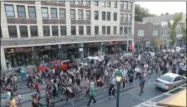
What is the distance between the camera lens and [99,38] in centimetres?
3153

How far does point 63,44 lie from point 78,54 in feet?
11.2

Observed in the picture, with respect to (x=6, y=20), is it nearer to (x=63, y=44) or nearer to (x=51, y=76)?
(x=63, y=44)

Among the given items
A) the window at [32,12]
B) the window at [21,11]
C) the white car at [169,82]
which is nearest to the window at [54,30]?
the window at [32,12]

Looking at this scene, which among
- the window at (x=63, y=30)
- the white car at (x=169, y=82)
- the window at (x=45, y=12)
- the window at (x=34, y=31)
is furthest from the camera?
the window at (x=63, y=30)

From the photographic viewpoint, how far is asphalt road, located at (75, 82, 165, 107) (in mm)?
12633

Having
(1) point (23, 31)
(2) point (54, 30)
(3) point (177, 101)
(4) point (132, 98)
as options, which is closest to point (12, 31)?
(1) point (23, 31)

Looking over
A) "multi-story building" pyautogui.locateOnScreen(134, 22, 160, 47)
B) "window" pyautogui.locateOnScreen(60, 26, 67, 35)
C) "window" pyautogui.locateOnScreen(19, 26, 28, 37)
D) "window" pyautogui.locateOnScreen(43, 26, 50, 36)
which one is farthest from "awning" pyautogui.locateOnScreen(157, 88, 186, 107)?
"multi-story building" pyautogui.locateOnScreen(134, 22, 160, 47)

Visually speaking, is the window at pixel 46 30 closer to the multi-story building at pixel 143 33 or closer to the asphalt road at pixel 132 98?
the asphalt road at pixel 132 98

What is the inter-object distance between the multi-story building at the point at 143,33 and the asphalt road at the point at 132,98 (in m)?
24.1

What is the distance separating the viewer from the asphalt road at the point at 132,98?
1263 cm

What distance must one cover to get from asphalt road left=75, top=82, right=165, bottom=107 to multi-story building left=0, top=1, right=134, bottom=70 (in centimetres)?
1482

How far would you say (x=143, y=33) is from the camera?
40031mm

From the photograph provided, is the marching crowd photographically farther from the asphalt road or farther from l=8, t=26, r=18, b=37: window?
l=8, t=26, r=18, b=37: window

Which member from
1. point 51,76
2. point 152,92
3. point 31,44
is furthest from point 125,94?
point 31,44
